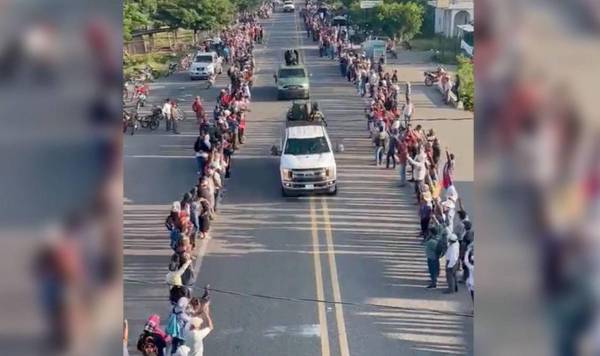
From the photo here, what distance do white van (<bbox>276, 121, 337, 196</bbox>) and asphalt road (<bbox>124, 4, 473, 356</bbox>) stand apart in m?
0.29

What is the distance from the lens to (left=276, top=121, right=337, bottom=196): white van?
72.7 feet

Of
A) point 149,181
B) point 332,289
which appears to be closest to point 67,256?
point 332,289

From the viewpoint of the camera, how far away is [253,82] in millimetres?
46438

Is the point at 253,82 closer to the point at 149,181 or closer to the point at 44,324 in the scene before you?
→ the point at 149,181

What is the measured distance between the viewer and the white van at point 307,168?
2217cm

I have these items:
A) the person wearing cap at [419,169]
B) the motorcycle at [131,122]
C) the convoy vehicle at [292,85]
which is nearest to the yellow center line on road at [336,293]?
the person wearing cap at [419,169]

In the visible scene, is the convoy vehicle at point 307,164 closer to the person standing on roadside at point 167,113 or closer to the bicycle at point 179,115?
the person standing on roadside at point 167,113

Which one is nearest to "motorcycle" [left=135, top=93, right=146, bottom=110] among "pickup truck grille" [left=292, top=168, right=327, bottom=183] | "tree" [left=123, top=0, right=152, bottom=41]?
"tree" [left=123, top=0, right=152, bottom=41]

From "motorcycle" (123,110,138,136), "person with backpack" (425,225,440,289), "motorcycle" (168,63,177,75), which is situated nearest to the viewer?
"person with backpack" (425,225,440,289)

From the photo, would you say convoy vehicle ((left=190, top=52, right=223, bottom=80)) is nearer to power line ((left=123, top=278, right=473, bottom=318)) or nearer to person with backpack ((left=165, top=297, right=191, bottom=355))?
power line ((left=123, top=278, right=473, bottom=318))

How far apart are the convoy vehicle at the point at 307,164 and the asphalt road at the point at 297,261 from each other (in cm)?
30

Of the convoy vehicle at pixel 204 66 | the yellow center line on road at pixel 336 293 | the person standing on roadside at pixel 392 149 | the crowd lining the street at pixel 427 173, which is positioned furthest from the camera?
the convoy vehicle at pixel 204 66

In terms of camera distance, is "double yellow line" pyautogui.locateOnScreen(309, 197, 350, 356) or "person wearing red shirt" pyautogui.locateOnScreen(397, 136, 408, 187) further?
"person wearing red shirt" pyautogui.locateOnScreen(397, 136, 408, 187)

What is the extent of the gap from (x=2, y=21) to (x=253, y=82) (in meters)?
42.9
